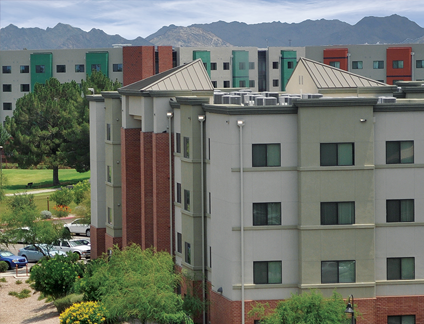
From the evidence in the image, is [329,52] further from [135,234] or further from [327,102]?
[327,102]

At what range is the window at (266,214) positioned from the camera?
1435 inches

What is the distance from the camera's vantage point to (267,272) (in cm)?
3662

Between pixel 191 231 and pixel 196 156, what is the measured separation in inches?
162

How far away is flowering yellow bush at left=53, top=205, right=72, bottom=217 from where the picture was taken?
8100 cm

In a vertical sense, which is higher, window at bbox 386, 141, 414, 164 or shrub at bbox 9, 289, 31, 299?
window at bbox 386, 141, 414, 164

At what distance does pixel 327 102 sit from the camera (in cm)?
3525

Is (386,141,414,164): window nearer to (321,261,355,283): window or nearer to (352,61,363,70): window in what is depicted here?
(321,261,355,283): window

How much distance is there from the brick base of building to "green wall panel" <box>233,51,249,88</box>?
93.1 meters

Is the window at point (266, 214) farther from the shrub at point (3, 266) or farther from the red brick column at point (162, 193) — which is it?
the shrub at point (3, 266)

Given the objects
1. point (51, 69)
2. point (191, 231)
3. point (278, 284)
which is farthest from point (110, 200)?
point (51, 69)

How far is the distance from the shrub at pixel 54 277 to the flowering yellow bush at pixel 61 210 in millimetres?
31534

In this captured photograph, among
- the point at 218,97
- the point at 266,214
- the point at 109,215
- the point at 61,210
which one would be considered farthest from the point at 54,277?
the point at 61,210

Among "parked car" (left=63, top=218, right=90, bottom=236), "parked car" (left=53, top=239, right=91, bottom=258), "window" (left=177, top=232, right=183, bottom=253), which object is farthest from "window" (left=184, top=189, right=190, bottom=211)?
"parked car" (left=63, top=218, right=90, bottom=236)

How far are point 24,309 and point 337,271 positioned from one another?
23.7 m
